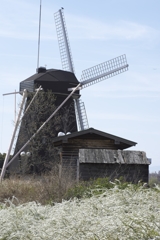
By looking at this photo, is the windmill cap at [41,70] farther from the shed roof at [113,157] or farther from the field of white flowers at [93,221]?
the field of white flowers at [93,221]

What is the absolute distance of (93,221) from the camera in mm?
6051

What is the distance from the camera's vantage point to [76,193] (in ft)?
39.5

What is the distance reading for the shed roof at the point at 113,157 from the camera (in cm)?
1930

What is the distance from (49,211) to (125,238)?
2.80m

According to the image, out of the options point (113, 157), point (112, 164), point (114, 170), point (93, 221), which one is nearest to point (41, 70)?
point (113, 157)

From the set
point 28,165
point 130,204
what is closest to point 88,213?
point 130,204

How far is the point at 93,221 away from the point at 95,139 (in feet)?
66.6

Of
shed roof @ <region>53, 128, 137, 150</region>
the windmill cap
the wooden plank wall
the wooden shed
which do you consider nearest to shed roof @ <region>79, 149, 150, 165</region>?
the wooden shed

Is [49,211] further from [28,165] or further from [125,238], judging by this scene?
[28,165]

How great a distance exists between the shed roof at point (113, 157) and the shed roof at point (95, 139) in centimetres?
564

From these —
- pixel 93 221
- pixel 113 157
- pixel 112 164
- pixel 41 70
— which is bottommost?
pixel 93 221

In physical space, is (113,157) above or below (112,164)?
above

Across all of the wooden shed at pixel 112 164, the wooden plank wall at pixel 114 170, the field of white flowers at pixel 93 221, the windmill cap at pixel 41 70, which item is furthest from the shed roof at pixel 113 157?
the windmill cap at pixel 41 70

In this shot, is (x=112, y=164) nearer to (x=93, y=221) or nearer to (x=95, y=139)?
(x=95, y=139)
